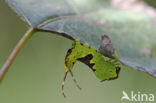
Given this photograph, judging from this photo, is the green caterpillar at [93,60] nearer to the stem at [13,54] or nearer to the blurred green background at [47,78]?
the stem at [13,54]

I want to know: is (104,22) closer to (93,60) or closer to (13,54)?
(93,60)

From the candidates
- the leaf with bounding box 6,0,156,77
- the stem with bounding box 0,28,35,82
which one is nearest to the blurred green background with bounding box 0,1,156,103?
the leaf with bounding box 6,0,156,77

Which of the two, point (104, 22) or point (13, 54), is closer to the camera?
point (13, 54)

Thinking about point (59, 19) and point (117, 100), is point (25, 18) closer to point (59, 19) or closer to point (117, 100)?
point (59, 19)

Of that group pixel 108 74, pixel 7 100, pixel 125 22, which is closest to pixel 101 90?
pixel 7 100

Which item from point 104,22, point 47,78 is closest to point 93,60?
point 104,22
